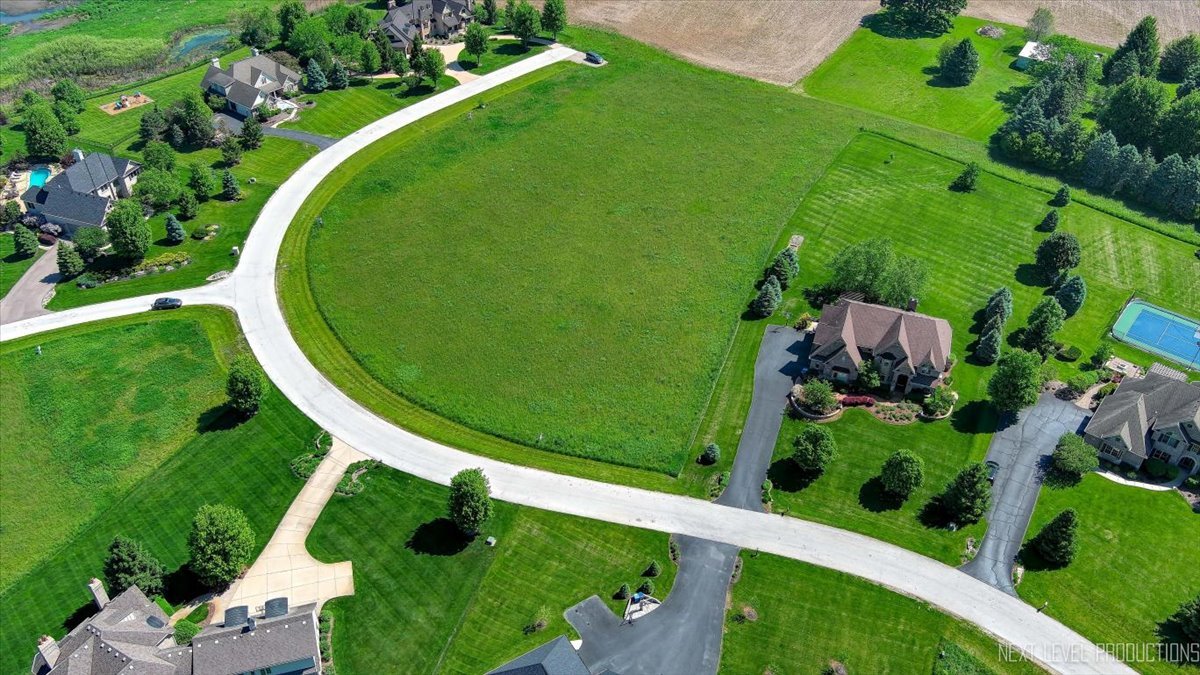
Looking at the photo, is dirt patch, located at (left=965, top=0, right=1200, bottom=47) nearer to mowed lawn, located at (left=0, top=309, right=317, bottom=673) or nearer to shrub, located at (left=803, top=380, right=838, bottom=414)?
shrub, located at (left=803, top=380, right=838, bottom=414)

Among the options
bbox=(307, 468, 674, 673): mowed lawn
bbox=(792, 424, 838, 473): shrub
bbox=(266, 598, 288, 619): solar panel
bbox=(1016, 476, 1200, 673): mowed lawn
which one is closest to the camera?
bbox=(266, 598, 288, 619): solar panel

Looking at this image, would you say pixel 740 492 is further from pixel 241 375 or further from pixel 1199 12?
pixel 1199 12

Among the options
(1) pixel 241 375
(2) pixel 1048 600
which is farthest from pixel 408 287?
(2) pixel 1048 600

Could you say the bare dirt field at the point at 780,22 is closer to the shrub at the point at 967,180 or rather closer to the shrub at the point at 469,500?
the shrub at the point at 967,180

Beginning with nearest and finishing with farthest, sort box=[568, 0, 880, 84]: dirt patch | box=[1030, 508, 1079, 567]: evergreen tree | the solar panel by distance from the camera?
the solar panel, box=[1030, 508, 1079, 567]: evergreen tree, box=[568, 0, 880, 84]: dirt patch

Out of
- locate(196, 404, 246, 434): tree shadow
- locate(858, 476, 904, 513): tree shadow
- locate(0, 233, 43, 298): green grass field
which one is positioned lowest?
locate(858, 476, 904, 513): tree shadow

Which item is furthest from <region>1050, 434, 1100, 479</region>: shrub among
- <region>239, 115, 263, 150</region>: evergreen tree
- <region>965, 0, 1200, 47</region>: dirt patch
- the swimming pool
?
<region>965, 0, 1200, 47</region>: dirt patch
